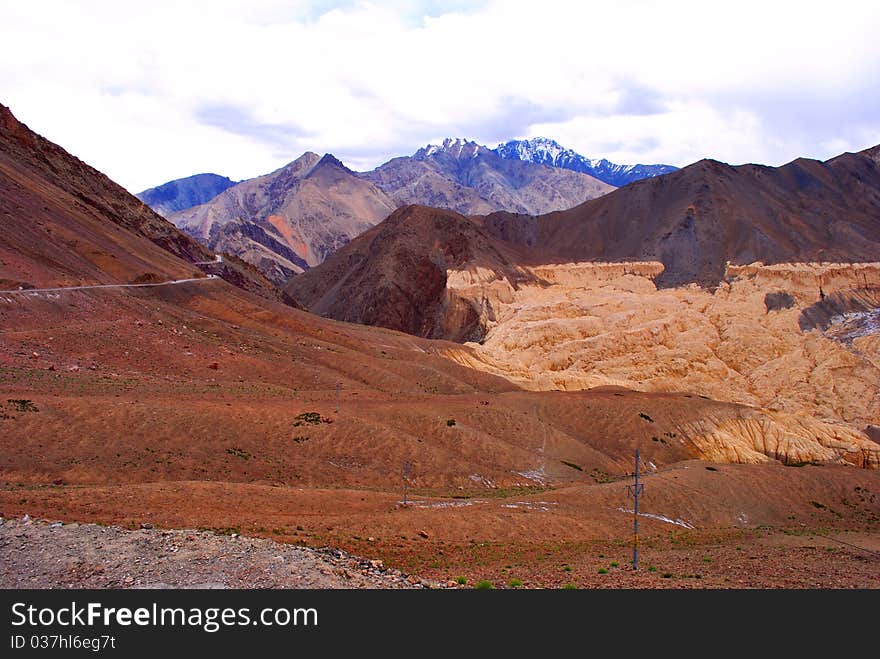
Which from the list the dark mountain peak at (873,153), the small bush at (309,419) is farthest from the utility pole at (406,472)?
the dark mountain peak at (873,153)

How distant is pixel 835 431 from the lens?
167 feet

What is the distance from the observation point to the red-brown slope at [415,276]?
9506cm

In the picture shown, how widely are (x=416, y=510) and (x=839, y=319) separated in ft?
241

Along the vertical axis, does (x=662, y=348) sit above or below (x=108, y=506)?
above

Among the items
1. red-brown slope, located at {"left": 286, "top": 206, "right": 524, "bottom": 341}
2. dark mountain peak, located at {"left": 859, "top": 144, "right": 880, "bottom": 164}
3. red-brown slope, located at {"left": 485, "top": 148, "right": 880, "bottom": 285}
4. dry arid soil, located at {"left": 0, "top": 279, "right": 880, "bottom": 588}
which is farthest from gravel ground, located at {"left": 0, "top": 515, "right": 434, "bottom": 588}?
dark mountain peak, located at {"left": 859, "top": 144, "right": 880, "bottom": 164}

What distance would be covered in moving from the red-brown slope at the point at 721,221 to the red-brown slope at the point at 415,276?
14018 millimetres

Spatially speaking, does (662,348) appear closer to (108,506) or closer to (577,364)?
(577,364)

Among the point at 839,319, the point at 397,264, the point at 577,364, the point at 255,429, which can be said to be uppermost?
the point at 397,264

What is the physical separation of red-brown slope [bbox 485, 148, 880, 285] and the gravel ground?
88.6m

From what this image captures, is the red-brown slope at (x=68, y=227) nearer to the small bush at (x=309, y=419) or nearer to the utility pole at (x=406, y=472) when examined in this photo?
the small bush at (x=309, y=419)

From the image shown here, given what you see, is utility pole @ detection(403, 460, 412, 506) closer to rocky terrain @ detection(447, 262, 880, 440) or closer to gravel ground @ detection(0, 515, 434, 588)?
gravel ground @ detection(0, 515, 434, 588)

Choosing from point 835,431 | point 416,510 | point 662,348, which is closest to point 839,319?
point 662,348

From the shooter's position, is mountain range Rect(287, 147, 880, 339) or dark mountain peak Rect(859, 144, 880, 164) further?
dark mountain peak Rect(859, 144, 880, 164)

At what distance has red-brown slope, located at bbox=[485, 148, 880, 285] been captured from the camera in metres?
96.8
